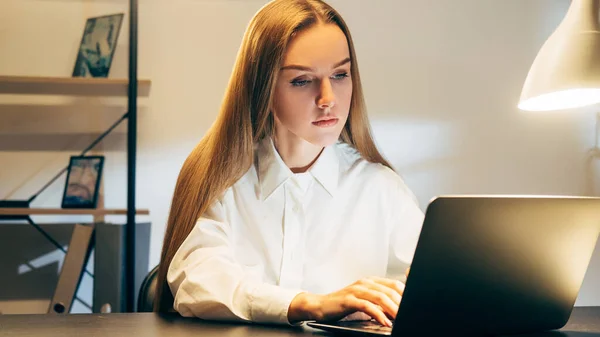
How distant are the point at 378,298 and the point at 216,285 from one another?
0.88ft

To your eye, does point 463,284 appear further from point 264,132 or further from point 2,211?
point 2,211

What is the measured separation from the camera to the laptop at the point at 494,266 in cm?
71

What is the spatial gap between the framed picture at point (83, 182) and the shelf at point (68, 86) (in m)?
0.26

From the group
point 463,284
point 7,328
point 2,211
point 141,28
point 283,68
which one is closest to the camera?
point 463,284

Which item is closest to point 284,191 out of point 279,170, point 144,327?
point 279,170

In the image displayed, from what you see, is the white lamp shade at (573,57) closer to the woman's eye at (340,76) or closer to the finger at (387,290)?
the woman's eye at (340,76)

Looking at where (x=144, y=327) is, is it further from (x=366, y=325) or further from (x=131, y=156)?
(x=131, y=156)

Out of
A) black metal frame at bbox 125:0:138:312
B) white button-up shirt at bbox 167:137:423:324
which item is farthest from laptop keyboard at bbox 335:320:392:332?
black metal frame at bbox 125:0:138:312

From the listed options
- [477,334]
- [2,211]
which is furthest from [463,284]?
[2,211]

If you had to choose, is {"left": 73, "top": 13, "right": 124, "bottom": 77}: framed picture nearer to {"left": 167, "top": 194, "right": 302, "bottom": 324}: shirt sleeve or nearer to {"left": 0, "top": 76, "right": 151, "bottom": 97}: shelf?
{"left": 0, "top": 76, "right": 151, "bottom": 97}: shelf

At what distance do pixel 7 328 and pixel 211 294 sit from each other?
0.27 m

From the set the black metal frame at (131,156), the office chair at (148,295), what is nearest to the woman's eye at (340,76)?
the office chair at (148,295)

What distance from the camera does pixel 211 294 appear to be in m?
0.97

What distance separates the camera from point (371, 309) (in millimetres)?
809
